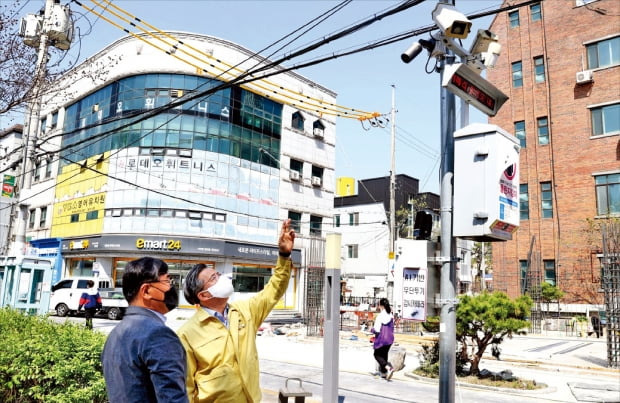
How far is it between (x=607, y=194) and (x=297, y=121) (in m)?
19.8

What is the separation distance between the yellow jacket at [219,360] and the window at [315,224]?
102ft

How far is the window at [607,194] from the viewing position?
2608cm

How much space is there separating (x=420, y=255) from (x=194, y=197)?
82.4 ft

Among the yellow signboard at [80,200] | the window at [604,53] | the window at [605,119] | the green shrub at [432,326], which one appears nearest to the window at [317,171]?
the yellow signboard at [80,200]

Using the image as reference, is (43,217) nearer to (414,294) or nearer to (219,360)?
(414,294)

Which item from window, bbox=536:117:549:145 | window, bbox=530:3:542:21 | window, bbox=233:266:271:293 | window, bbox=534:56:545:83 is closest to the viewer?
window, bbox=536:117:549:145

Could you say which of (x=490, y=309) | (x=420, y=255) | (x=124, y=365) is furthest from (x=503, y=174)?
(x=490, y=309)

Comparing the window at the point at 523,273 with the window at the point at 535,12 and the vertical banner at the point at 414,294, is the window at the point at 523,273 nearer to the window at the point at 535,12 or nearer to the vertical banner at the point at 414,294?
the window at the point at 535,12

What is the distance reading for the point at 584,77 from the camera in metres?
27.4

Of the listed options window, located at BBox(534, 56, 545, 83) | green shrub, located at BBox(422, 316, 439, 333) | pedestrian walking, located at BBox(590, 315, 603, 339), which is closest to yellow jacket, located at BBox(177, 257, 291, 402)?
green shrub, located at BBox(422, 316, 439, 333)

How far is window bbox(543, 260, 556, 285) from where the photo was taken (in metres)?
27.7

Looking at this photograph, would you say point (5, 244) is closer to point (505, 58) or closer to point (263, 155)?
point (263, 155)

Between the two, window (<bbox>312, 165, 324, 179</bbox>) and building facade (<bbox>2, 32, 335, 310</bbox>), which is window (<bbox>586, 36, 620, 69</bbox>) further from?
window (<bbox>312, 165, 324, 179</bbox>)

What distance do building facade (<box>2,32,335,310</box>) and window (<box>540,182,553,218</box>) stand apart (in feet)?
49.5
